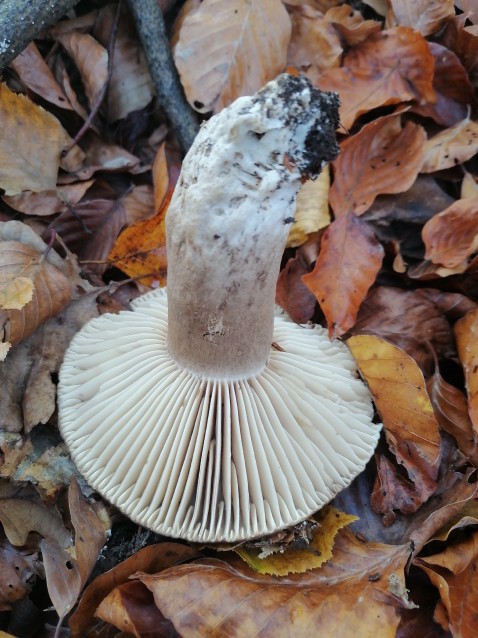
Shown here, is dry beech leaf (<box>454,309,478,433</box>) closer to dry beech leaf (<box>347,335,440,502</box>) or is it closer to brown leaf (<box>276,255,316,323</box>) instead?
dry beech leaf (<box>347,335,440,502</box>)

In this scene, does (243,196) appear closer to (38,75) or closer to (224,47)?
(224,47)

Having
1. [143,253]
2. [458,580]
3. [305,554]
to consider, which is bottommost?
[458,580]

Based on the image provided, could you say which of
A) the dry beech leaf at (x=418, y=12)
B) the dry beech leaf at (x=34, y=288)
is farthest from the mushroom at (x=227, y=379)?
the dry beech leaf at (x=418, y=12)

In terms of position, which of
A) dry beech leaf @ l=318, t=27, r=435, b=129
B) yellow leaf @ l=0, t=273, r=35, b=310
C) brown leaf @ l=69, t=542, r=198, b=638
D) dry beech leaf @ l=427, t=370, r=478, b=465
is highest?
yellow leaf @ l=0, t=273, r=35, b=310

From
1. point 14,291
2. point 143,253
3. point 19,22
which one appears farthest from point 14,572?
point 19,22

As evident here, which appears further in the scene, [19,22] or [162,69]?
[162,69]

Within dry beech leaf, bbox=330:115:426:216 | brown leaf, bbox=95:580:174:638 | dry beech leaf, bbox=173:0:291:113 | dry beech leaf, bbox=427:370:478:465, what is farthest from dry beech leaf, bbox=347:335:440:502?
dry beech leaf, bbox=173:0:291:113

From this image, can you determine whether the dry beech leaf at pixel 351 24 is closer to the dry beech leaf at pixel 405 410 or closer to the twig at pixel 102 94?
the twig at pixel 102 94
